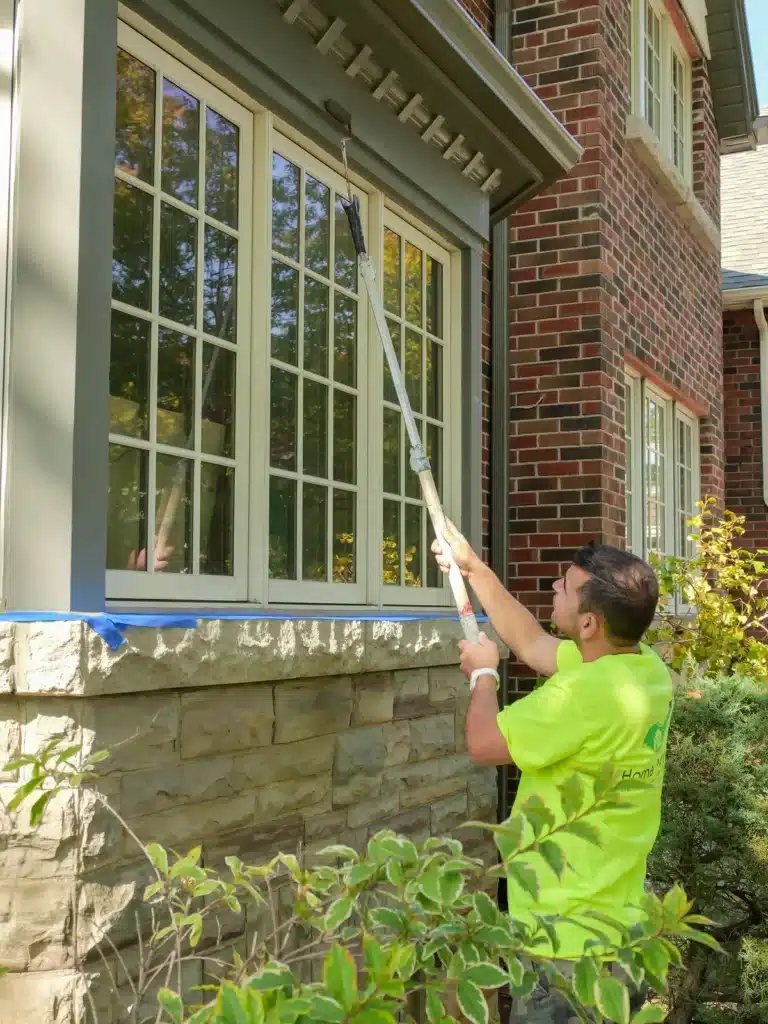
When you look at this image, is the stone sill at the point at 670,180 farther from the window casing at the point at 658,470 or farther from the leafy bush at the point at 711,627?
the leafy bush at the point at 711,627

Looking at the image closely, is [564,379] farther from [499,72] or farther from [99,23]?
[99,23]

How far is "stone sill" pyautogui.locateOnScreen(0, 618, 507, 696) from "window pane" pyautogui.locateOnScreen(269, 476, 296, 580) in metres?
0.30

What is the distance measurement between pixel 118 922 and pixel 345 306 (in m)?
2.51

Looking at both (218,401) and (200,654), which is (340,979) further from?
(218,401)

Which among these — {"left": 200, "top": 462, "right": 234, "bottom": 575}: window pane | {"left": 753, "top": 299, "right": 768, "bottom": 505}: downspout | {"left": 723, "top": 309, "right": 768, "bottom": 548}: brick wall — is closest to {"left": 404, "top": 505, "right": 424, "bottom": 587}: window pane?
{"left": 200, "top": 462, "right": 234, "bottom": 575}: window pane

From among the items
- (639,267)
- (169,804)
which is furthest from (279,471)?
(639,267)

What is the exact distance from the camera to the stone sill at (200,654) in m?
2.61

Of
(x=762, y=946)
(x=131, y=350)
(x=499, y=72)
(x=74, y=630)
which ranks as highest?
(x=499, y=72)

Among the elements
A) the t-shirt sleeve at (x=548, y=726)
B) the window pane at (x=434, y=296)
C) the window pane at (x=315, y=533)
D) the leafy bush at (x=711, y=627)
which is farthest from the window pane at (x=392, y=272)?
the leafy bush at (x=711, y=627)

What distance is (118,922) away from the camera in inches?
108

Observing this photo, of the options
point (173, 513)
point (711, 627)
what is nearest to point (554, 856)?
point (173, 513)

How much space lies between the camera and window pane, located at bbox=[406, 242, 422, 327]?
5.09 m

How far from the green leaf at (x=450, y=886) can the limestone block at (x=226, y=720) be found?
5.05 ft

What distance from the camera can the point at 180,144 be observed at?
11.5 feet
